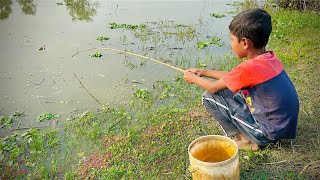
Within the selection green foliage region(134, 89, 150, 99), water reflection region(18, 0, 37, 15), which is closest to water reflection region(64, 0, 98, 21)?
water reflection region(18, 0, 37, 15)

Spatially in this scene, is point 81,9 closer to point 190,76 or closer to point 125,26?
point 125,26

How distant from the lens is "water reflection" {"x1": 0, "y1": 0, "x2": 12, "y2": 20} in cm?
859

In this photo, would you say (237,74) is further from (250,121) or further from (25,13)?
(25,13)

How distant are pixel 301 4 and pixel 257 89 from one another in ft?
21.4

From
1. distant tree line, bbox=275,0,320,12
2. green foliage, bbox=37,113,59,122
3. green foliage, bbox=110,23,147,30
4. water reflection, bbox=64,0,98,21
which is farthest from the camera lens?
water reflection, bbox=64,0,98,21

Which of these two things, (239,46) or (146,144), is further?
(146,144)

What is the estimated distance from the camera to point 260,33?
255cm

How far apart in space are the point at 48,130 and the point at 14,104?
937 millimetres

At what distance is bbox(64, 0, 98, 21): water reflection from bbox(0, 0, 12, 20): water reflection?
5.31 ft

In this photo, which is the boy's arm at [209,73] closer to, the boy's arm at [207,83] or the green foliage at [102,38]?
the boy's arm at [207,83]

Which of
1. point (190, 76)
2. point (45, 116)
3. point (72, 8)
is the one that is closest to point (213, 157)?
point (190, 76)

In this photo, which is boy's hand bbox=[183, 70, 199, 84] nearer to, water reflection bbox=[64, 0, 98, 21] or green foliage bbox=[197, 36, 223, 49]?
green foliage bbox=[197, 36, 223, 49]

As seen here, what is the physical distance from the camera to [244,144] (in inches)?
116

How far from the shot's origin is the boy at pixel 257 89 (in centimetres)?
253
